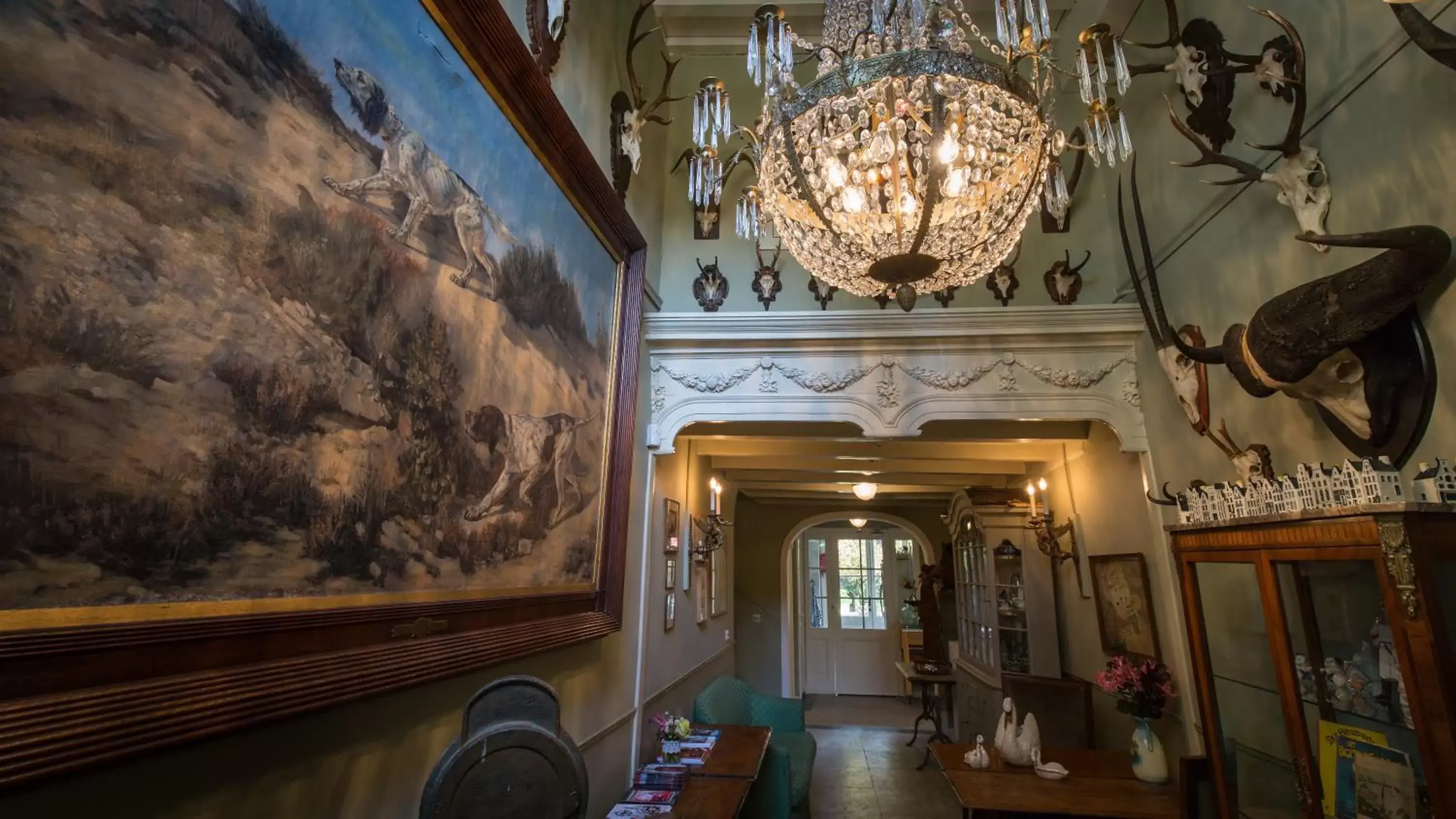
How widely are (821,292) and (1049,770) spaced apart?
117 inches

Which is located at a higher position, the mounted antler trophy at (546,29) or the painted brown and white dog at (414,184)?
the mounted antler trophy at (546,29)

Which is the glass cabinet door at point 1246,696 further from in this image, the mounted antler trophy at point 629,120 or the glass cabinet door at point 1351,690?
the mounted antler trophy at point 629,120

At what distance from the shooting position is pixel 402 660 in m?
1.47

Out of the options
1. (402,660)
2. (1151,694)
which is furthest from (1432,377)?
(402,660)

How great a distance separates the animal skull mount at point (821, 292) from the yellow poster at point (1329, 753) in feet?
9.38

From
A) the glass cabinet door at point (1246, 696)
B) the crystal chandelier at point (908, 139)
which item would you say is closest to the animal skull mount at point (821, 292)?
the crystal chandelier at point (908, 139)

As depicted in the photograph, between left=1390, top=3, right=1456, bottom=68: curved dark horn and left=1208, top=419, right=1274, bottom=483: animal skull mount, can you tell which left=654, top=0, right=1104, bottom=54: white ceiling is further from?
left=1208, top=419, right=1274, bottom=483: animal skull mount

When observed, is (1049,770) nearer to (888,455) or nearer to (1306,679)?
(1306,679)

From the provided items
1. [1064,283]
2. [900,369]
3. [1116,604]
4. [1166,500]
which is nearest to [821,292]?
[900,369]

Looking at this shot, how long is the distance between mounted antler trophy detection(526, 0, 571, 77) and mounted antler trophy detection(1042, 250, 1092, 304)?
3.03 m

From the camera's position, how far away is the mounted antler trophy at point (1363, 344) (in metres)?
1.74

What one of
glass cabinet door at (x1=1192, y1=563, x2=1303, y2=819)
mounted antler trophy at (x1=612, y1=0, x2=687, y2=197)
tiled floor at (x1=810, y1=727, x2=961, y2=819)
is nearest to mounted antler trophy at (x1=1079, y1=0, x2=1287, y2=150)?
glass cabinet door at (x1=1192, y1=563, x2=1303, y2=819)

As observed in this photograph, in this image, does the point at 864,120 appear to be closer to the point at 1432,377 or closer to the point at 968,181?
the point at 968,181

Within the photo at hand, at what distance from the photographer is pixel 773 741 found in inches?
197
